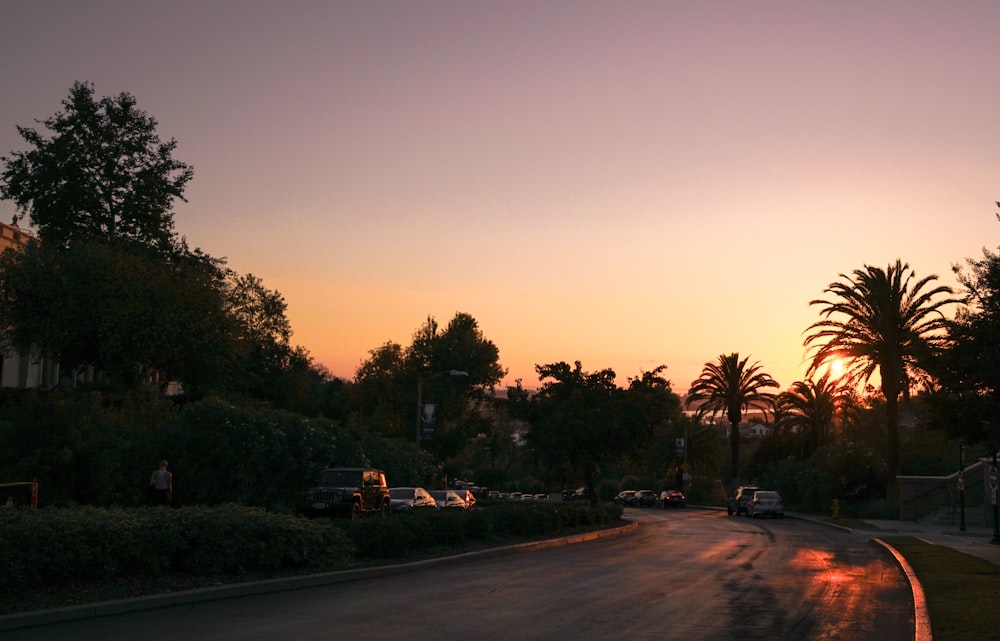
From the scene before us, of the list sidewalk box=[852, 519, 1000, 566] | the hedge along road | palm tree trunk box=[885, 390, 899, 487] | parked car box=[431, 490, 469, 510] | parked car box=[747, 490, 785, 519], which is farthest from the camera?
parked car box=[747, 490, 785, 519]

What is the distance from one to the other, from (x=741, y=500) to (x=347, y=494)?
1325 inches

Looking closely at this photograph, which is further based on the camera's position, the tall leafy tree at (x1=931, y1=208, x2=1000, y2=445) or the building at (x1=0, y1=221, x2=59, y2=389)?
the building at (x1=0, y1=221, x2=59, y2=389)

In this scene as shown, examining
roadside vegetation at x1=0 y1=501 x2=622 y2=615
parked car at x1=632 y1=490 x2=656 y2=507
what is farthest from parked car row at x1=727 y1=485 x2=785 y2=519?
roadside vegetation at x1=0 y1=501 x2=622 y2=615

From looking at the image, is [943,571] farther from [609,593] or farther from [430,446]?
[430,446]

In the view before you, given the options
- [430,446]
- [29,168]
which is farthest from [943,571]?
[430,446]

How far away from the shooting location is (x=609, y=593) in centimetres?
1569

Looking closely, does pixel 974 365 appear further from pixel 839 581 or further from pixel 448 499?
pixel 448 499

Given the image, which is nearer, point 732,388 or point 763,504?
point 763,504

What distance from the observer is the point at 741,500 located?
56.6 meters

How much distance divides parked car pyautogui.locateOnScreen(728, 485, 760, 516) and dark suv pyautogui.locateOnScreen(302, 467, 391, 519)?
1177 inches

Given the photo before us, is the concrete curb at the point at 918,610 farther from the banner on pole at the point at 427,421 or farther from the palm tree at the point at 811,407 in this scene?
the palm tree at the point at 811,407

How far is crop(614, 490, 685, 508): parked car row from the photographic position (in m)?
72.4


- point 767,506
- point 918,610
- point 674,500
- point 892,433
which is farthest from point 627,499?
point 918,610

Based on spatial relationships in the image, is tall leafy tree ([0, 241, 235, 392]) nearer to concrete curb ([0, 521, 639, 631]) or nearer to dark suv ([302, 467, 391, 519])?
dark suv ([302, 467, 391, 519])
